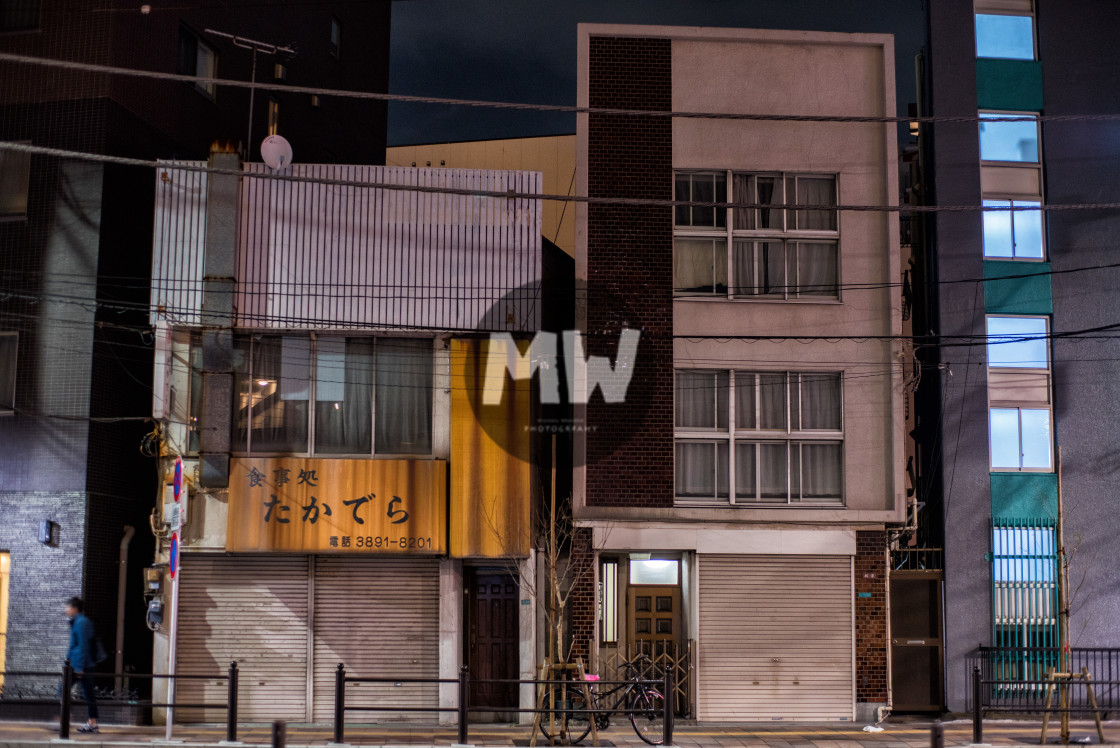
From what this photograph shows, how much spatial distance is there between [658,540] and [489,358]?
14.9 ft

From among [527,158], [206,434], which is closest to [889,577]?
[206,434]

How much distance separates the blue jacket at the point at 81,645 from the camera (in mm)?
16281

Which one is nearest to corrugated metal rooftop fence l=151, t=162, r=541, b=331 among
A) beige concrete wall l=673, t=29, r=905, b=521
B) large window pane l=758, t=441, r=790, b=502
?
beige concrete wall l=673, t=29, r=905, b=521

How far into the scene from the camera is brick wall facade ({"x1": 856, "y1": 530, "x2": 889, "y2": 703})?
66.4 feet

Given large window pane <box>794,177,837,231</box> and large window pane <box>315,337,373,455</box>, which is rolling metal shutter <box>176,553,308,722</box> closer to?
large window pane <box>315,337,373,455</box>

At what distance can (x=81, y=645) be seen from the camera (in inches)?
642

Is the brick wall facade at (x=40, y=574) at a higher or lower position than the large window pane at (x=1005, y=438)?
lower

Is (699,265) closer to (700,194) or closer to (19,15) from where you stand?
(700,194)

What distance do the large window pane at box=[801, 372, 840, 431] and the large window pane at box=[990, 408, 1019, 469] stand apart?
10.9ft

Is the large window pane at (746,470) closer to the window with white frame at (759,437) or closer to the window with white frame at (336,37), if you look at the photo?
the window with white frame at (759,437)

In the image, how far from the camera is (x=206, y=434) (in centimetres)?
1934

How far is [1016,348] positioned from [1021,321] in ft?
1.94

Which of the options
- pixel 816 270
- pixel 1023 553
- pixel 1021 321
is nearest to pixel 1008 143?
pixel 1021 321

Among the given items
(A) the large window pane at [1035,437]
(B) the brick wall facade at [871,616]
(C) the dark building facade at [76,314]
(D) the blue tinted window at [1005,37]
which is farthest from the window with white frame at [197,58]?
(A) the large window pane at [1035,437]
